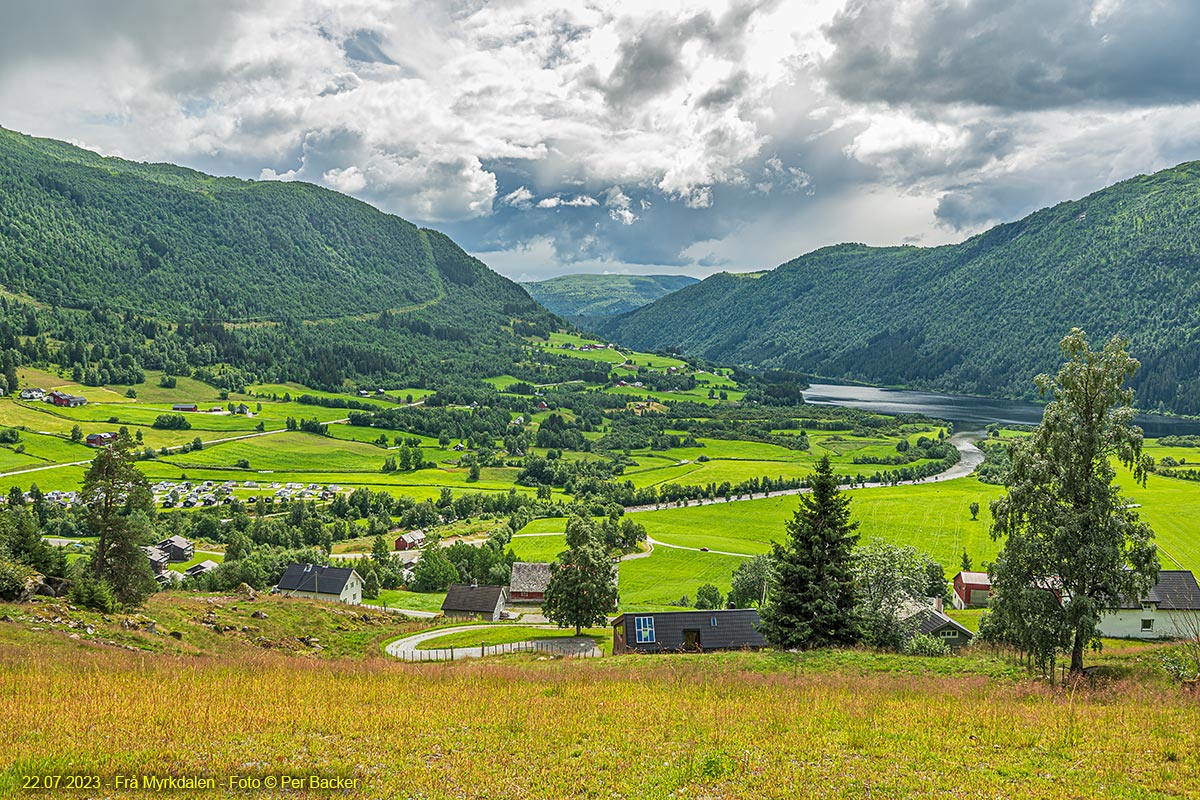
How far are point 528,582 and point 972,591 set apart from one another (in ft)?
157

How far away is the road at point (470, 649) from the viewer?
4066 centimetres

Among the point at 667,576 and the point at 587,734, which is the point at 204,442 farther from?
the point at 587,734

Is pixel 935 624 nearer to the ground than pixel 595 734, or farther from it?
nearer to the ground

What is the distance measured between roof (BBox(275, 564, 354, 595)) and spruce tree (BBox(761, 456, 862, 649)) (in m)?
58.0

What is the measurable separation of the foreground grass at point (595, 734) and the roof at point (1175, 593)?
44.2 meters

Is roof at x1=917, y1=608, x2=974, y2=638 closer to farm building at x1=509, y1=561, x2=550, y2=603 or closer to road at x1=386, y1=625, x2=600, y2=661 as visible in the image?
road at x1=386, y1=625, x2=600, y2=661

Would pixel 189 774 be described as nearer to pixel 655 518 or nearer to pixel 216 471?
pixel 655 518

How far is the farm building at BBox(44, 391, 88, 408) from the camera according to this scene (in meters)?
163

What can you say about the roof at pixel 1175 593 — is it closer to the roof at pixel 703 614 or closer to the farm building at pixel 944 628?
the farm building at pixel 944 628

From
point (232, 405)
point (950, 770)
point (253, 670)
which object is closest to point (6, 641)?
point (253, 670)

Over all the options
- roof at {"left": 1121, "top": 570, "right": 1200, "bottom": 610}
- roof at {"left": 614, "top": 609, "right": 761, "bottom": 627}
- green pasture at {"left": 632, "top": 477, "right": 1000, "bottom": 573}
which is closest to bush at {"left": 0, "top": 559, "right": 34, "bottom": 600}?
roof at {"left": 614, "top": 609, "right": 761, "bottom": 627}

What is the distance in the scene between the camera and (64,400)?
164 m

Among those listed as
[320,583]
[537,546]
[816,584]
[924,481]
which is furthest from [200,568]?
[924,481]

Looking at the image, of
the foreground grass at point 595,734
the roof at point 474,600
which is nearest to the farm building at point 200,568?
the roof at point 474,600
